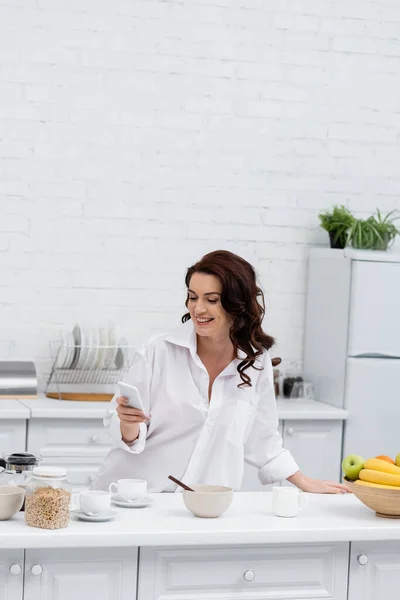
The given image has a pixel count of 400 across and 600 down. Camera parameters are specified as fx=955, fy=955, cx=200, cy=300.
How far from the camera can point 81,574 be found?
2404mm

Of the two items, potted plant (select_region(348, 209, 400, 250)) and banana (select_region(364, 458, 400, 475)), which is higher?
potted plant (select_region(348, 209, 400, 250))

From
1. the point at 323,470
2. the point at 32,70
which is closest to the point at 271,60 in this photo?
the point at 32,70

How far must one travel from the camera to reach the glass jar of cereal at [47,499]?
7.77 ft

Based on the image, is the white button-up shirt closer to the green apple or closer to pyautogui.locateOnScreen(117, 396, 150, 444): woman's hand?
pyautogui.locateOnScreen(117, 396, 150, 444): woman's hand

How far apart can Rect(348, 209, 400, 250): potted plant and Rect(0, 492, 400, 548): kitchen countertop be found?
2398 mm

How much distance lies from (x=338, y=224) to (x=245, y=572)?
291 centimetres

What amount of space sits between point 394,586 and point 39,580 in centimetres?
98

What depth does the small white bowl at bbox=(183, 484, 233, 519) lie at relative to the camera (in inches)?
101

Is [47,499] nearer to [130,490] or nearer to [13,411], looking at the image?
[130,490]

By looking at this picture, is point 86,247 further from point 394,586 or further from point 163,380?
point 394,586

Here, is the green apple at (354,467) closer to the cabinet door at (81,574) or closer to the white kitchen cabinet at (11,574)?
the cabinet door at (81,574)

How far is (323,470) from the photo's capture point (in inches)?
190

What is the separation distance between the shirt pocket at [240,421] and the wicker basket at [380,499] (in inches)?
21.4

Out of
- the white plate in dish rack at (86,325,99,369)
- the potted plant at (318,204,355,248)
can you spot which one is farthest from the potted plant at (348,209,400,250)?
the white plate in dish rack at (86,325,99,369)
